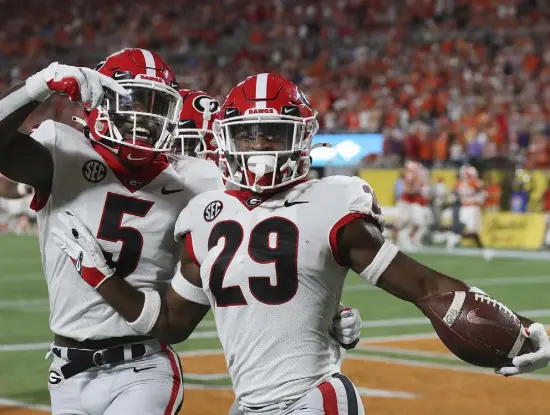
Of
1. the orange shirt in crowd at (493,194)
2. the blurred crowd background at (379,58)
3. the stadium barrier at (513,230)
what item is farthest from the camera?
the blurred crowd background at (379,58)

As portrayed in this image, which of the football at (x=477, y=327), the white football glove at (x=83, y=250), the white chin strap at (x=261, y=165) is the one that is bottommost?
the football at (x=477, y=327)

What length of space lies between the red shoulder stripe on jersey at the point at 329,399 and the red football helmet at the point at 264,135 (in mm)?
658

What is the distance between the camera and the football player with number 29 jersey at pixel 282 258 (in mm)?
3084

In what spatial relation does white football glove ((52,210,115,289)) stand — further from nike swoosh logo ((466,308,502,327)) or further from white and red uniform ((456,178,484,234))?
white and red uniform ((456,178,484,234))

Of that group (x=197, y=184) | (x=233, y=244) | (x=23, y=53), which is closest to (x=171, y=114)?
(x=197, y=184)

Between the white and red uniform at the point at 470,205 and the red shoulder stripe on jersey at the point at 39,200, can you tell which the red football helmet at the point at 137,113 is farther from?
the white and red uniform at the point at 470,205

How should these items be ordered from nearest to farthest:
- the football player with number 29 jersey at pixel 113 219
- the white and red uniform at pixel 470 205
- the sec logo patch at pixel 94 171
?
the football player with number 29 jersey at pixel 113 219, the sec logo patch at pixel 94 171, the white and red uniform at pixel 470 205

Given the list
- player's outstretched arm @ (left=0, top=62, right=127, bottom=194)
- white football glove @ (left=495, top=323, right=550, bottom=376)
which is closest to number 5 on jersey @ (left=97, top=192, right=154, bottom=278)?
player's outstretched arm @ (left=0, top=62, right=127, bottom=194)

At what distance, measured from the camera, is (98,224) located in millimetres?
3684

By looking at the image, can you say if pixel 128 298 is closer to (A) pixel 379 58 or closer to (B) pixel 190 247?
(B) pixel 190 247

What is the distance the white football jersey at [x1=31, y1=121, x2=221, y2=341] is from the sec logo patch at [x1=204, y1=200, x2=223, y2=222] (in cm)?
49

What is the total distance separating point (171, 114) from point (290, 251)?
0.92 metres

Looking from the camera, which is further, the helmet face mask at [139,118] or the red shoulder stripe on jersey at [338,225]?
the helmet face mask at [139,118]

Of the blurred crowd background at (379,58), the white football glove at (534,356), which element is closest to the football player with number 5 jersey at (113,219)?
the white football glove at (534,356)
